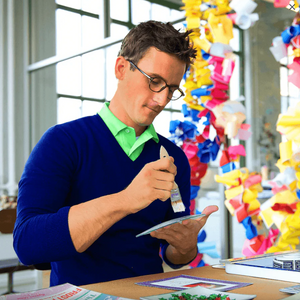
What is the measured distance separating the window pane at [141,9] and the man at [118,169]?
2.31m

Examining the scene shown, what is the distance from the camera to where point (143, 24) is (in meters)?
1.28

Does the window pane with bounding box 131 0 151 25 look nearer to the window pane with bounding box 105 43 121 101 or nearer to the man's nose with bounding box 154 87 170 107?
the window pane with bounding box 105 43 121 101

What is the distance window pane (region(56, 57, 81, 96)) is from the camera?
423 cm

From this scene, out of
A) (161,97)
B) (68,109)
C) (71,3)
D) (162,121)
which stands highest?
(71,3)

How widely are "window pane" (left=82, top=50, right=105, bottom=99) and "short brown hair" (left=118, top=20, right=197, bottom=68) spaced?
9.91ft

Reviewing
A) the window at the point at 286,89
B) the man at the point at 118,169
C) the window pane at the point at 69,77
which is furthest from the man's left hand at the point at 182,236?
the window pane at the point at 69,77

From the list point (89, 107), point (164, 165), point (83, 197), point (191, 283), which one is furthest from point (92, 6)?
point (191, 283)

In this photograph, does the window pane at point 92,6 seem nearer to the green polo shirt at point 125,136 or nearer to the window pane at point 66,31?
the window pane at point 66,31

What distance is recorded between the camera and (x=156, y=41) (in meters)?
1.21

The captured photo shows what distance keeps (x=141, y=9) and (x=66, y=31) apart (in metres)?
1.12

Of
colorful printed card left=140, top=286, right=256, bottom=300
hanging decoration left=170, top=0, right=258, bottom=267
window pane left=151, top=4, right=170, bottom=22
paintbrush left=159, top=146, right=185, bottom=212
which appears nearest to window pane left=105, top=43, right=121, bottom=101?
window pane left=151, top=4, right=170, bottom=22

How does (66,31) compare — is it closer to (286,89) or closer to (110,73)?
(110,73)

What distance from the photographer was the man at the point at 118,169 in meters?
1.05

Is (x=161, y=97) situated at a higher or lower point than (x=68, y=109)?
lower
